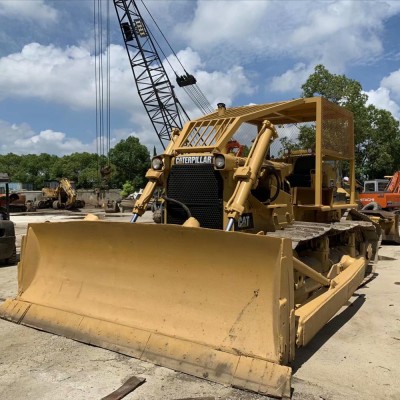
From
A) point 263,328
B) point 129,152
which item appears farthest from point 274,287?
point 129,152

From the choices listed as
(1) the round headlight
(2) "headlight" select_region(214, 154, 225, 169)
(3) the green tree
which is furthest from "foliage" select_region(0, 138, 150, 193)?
(2) "headlight" select_region(214, 154, 225, 169)

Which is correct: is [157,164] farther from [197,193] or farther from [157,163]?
[197,193]

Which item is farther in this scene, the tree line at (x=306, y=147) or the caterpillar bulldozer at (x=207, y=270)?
the tree line at (x=306, y=147)

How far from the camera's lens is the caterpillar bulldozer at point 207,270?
3518 mm

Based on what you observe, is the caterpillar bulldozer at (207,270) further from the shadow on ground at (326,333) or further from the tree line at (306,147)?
the tree line at (306,147)

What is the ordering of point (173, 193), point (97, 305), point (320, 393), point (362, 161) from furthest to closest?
point (362, 161) < point (173, 193) < point (97, 305) < point (320, 393)

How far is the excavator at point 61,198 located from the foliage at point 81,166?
Result: 22077 millimetres

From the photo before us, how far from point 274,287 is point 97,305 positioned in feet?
6.08

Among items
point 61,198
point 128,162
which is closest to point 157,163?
Answer: point 61,198

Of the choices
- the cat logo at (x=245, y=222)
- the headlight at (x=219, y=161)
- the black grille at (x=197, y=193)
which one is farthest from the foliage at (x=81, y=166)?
the headlight at (x=219, y=161)

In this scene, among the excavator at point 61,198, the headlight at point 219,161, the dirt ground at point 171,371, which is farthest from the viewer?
the excavator at point 61,198

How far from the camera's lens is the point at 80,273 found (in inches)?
184

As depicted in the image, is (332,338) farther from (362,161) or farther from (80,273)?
(362,161)

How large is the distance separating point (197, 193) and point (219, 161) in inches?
20.0
